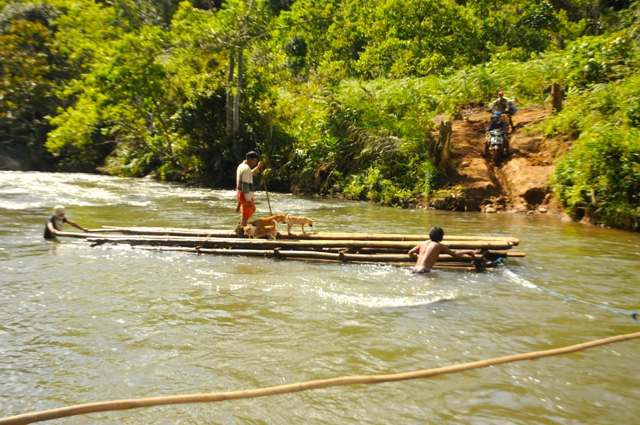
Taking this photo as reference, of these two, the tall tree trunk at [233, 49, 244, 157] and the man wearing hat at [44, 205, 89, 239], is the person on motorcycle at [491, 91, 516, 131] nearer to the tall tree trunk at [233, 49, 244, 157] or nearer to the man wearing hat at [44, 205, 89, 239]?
the tall tree trunk at [233, 49, 244, 157]

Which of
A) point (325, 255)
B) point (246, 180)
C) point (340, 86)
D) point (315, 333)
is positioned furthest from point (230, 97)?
point (315, 333)

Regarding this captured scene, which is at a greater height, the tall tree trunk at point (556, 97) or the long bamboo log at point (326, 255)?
the tall tree trunk at point (556, 97)

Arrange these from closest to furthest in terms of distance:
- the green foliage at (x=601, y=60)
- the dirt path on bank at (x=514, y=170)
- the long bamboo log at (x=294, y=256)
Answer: the long bamboo log at (x=294, y=256) → the dirt path on bank at (x=514, y=170) → the green foliage at (x=601, y=60)

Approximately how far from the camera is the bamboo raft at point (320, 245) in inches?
307

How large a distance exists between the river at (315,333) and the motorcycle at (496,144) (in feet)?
19.1

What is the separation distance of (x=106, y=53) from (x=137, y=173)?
7415 mm

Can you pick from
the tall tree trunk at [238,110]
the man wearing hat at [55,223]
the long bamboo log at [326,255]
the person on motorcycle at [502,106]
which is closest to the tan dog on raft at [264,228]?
the long bamboo log at [326,255]

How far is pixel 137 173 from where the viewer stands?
27469mm

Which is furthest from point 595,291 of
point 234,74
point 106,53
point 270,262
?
point 106,53

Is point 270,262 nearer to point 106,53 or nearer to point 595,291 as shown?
Answer: point 595,291

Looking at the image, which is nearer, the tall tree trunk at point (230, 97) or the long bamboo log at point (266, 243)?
the long bamboo log at point (266, 243)

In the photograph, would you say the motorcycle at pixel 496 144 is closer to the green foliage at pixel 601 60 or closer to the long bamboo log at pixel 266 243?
the green foliage at pixel 601 60

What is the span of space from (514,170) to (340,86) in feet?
29.6

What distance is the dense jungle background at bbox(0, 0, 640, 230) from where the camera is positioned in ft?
50.0
